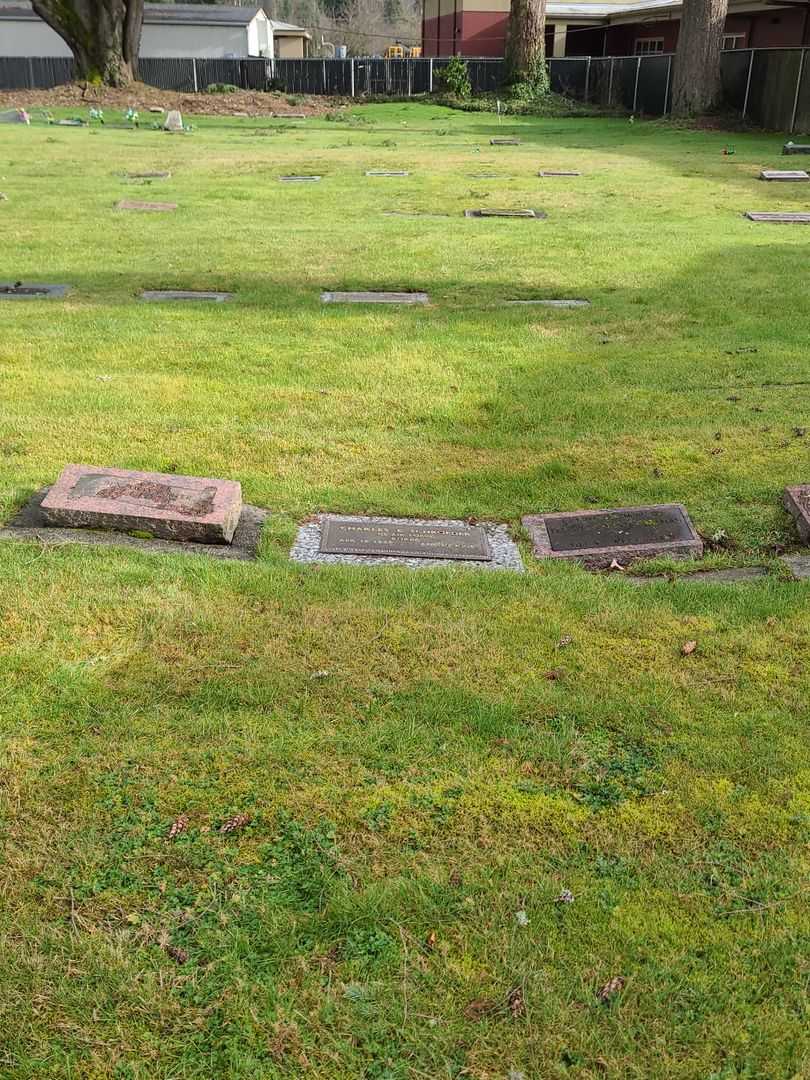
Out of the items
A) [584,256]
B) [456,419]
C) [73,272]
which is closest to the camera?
[456,419]

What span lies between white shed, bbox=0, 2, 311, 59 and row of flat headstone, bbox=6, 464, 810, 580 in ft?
162

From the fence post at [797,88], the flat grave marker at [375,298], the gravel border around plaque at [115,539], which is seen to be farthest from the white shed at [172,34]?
the gravel border around plaque at [115,539]

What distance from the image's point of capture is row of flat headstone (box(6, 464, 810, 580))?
15.7 ft

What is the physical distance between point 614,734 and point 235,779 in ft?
4.36

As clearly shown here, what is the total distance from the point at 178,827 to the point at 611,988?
4.43 ft

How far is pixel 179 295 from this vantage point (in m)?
9.55

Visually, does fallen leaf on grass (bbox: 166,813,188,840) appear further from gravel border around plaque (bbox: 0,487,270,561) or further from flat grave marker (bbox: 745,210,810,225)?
flat grave marker (bbox: 745,210,810,225)

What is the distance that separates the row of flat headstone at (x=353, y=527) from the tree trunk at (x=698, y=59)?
24.5m

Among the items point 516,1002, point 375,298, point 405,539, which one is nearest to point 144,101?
point 375,298

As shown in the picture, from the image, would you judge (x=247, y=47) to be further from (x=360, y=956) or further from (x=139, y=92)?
(x=360, y=956)

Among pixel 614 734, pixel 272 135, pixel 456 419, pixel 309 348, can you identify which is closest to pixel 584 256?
pixel 309 348

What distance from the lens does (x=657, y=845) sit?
9.71ft

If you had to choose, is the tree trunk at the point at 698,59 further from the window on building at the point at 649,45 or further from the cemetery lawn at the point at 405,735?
the cemetery lawn at the point at 405,735

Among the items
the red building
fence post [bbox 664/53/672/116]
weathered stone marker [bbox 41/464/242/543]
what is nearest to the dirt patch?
fence post [bbox 664/53/672/116]
